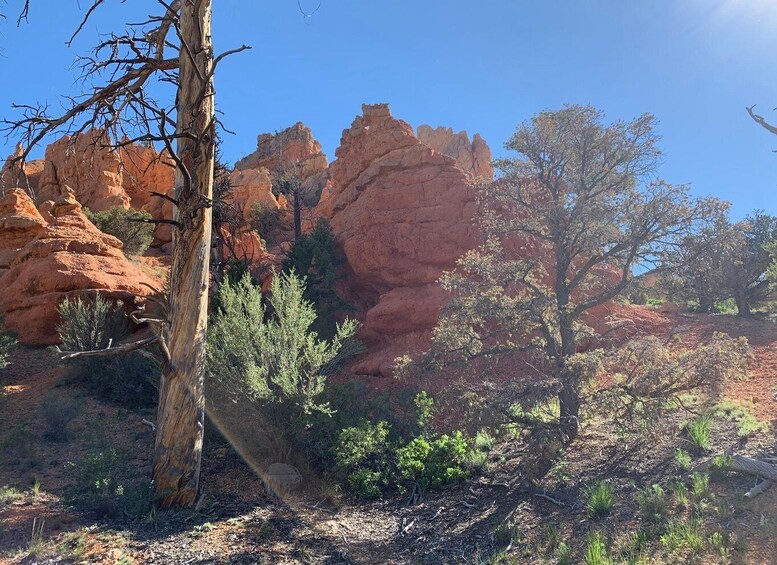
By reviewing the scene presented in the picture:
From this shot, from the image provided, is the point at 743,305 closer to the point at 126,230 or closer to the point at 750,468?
the point at 750,468

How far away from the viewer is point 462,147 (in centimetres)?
4372

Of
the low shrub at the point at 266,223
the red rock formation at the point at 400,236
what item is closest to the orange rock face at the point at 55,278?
the red rock formation at the point at 400,236

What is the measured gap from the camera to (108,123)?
7.86m

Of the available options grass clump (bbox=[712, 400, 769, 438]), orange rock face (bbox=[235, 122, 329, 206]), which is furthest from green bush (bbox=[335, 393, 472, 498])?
orange rock face (bbox=[235, 122, 329, 206])

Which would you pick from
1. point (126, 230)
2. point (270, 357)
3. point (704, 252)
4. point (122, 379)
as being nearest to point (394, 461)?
point (270, 357)

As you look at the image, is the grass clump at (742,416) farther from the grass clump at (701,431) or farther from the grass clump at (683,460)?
the grass clump at (683,460)

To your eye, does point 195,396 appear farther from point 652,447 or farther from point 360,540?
point 652,447

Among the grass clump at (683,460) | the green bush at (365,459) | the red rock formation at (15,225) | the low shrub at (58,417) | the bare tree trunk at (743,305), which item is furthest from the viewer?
the red rock formation at (15,225)

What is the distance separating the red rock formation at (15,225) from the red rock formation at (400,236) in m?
11.2

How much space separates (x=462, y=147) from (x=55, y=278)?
3296 cm

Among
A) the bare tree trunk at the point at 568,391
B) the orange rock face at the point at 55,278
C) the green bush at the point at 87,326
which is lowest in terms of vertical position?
the bare tree trunk at the point at 568,391

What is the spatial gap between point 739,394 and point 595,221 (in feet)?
16.8

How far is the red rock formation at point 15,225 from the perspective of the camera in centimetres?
2025

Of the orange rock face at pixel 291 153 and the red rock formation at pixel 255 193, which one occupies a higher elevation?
the orange rock face at pixel 291 153
